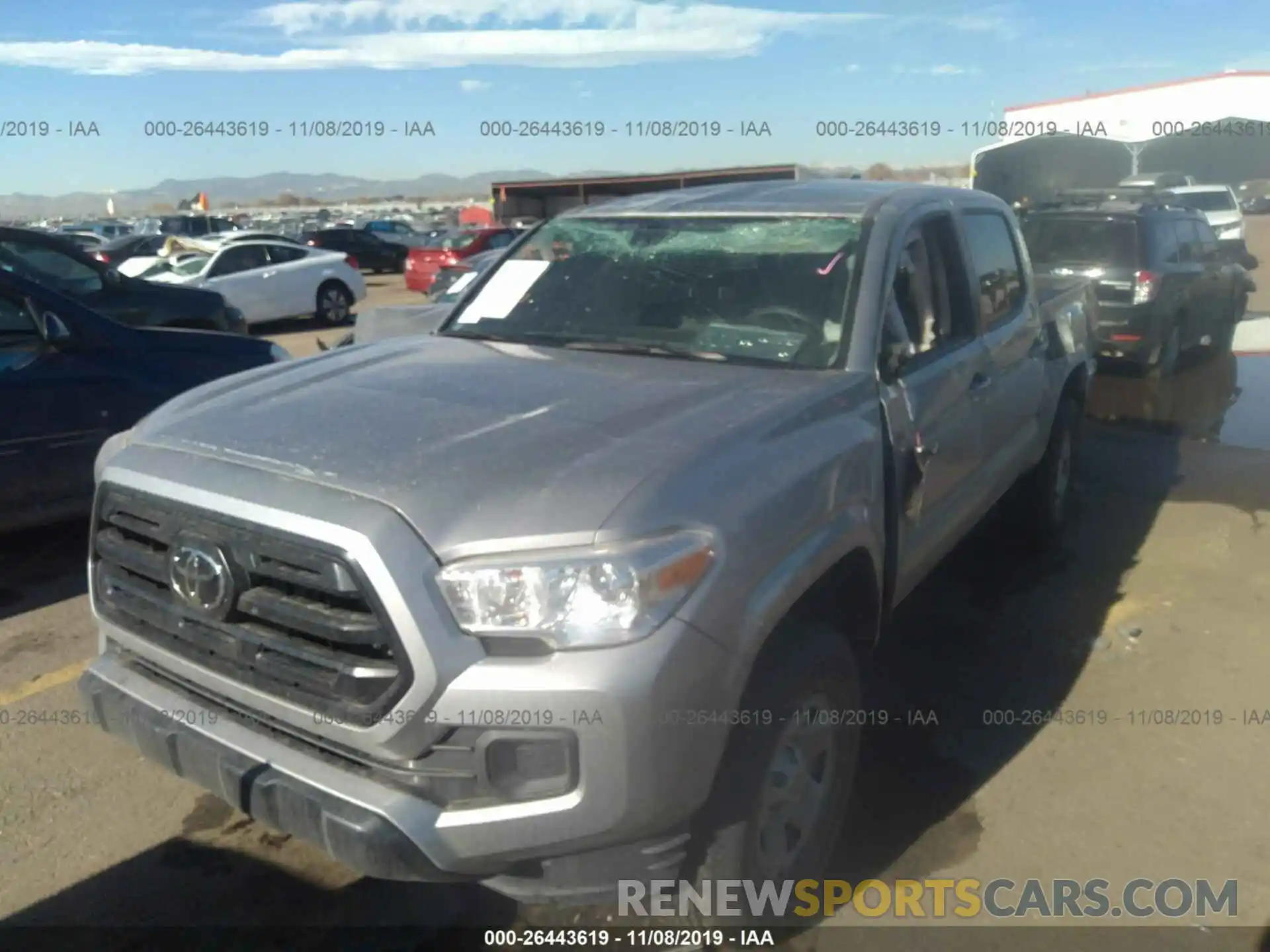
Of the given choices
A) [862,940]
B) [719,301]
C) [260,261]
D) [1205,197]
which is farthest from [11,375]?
[1205,197]

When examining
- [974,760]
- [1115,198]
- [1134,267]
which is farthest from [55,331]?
Result: [1115,198]

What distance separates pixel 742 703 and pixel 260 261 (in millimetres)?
16742

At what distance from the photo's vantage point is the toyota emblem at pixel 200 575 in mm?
2451

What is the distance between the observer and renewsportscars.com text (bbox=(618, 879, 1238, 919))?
298cm

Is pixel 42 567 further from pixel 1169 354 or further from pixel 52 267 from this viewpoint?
pixel 1169 354

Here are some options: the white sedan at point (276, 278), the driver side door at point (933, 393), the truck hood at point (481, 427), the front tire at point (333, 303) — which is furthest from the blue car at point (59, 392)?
the front tire at point (333, 303)

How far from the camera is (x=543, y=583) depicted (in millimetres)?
2258

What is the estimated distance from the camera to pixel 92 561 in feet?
9.55

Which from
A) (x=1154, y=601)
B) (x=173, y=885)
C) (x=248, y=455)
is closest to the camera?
(x=248, y=455)

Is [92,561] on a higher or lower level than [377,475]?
lower

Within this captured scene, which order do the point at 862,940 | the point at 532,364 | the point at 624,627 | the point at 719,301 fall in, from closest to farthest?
the point at 624,627 → the point at 862,940 → the point at 532,364 → the point at 719,301

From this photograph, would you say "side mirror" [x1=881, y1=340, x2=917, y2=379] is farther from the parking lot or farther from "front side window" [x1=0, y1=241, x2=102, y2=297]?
"front side window" [x1=0, y1=241, x2=102, y2=297]

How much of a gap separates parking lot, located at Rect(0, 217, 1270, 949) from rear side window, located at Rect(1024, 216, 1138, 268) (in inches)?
183

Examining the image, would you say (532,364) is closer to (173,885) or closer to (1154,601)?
(173,885)
